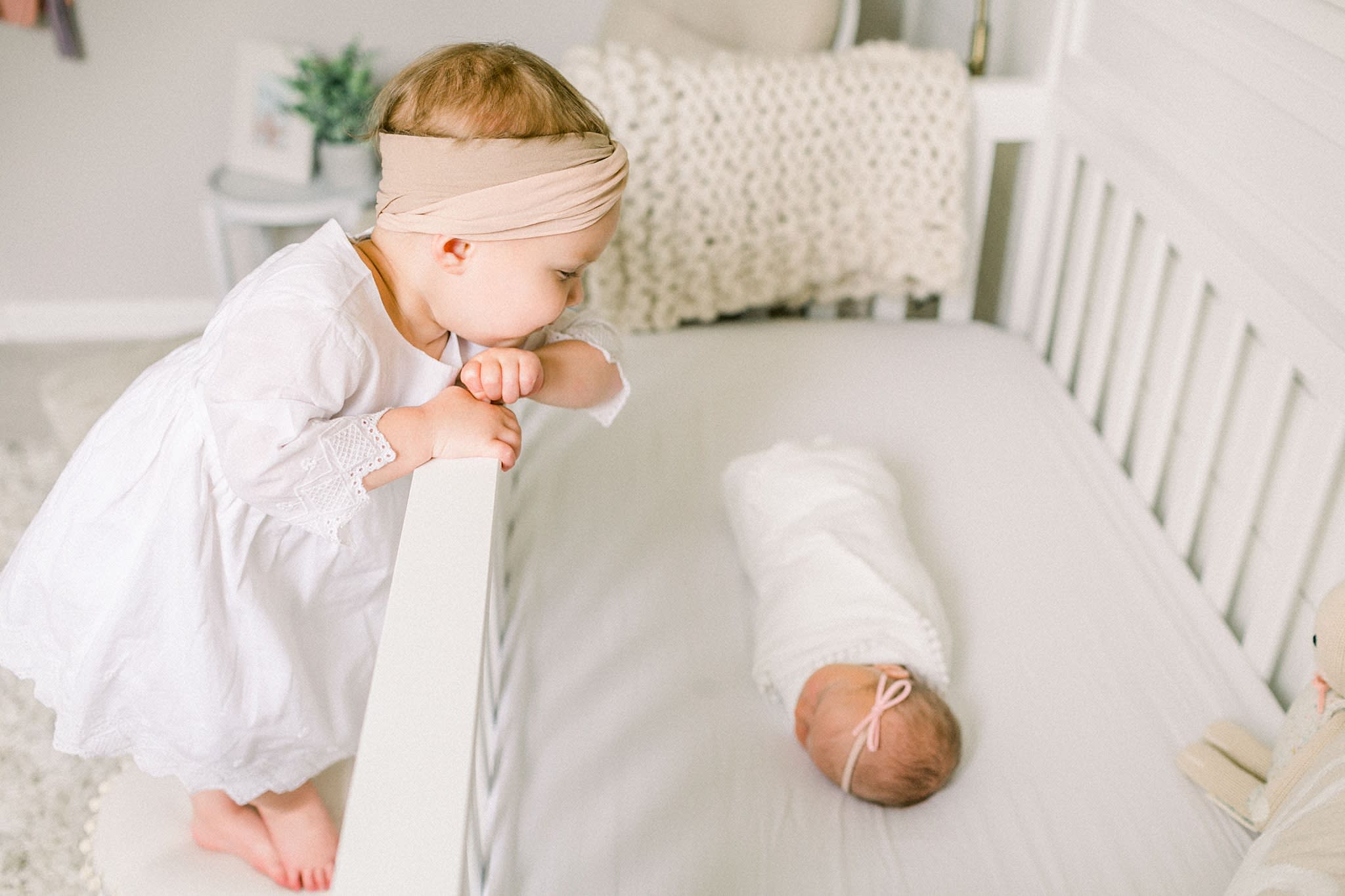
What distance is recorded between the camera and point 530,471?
133cm

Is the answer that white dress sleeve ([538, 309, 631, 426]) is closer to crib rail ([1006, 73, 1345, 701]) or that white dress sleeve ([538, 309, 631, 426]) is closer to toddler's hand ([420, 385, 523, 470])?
toddler's hand ([420, 385, 523, 470])

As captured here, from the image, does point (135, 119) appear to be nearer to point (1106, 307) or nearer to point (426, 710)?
point (1106, 307)

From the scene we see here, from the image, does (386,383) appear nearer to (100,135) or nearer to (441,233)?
(441,233)

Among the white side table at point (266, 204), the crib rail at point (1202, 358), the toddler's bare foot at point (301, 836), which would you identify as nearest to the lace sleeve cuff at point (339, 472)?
the toddler's bare foot at point (301, 836)

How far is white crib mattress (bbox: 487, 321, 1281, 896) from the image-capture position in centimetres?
89

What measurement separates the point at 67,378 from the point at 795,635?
1252 millimetres

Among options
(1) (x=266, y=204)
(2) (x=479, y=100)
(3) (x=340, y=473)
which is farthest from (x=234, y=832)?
(1) (x=266, y=204)

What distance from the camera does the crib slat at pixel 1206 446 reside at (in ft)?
3.62

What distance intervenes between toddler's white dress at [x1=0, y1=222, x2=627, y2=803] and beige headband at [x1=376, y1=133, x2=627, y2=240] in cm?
8

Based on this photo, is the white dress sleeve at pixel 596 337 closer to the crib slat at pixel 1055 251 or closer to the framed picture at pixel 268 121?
the crib slat at pixel 1055 251

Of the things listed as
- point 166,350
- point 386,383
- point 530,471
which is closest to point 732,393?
point 530,471

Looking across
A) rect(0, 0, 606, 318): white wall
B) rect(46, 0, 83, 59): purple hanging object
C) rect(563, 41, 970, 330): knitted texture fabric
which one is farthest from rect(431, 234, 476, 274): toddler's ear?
rect(46, 0, 83, 59): purple hanging object

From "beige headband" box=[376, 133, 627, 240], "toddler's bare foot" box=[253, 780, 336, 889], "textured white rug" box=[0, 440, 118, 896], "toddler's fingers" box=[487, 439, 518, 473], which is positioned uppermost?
"beige headband" box=[376, 133, 627, 240]

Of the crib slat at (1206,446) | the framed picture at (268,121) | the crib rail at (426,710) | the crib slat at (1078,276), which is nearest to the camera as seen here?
the crib rail at (426,710)
